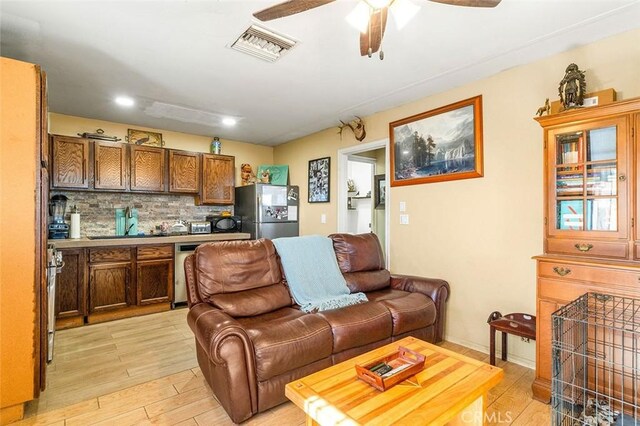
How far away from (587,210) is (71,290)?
469cm

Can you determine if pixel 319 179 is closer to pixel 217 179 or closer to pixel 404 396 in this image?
pixel 217 179

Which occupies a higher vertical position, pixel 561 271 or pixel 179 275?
pixel 561 271

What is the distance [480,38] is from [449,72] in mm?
510

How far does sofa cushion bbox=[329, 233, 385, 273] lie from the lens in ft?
10.1

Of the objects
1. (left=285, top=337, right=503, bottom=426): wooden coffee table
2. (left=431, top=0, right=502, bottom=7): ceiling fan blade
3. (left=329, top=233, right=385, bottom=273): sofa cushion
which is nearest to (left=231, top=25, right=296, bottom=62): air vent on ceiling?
(left=431, top=0, right=502, bottom=7): ceiling fan blade

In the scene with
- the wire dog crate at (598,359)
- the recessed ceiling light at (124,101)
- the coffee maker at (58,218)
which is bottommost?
the wire dog crate at (598,359)

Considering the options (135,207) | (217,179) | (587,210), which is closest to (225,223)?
(217,179)

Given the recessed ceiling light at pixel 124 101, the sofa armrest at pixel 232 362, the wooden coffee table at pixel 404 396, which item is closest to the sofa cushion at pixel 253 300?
the sofa armrest at pixel 232 362

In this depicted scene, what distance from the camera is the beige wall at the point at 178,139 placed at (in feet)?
12.7

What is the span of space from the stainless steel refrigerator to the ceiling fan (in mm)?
3215

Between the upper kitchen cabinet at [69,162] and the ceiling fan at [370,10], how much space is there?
3425 millimetres

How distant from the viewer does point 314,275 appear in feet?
9.04

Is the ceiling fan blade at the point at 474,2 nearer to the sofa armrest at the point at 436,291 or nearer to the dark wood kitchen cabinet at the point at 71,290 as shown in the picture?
the sofa armrest at the point at 436,291

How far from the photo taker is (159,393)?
2141mm
